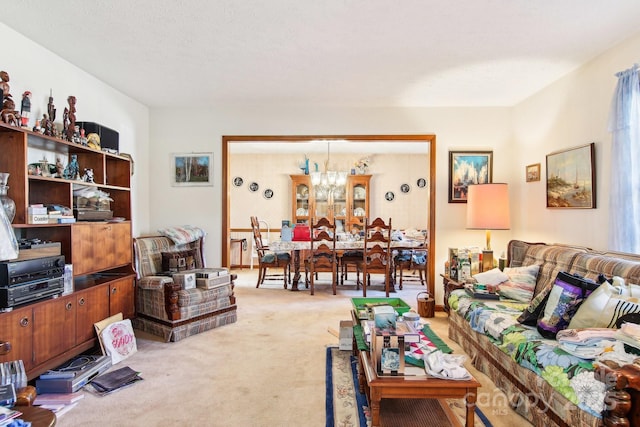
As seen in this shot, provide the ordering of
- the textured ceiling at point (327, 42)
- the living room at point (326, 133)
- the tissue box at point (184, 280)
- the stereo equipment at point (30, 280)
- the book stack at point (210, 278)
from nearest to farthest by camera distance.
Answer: the stereo equipment at point (30, 280)
the textured ceiling at point (327, 42)
the tissue box at point (184, 280)
the book stack at point (210, 278)
the living room at point (326, 133)

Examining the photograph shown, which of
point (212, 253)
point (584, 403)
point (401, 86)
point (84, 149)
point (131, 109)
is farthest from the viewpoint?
point (212, 253)

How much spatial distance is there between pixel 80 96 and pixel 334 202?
5.25 metres

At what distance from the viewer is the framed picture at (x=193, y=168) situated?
15.0 feet

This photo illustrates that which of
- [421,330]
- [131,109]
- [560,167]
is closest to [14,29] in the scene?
[131,109]

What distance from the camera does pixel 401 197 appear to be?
7957mm

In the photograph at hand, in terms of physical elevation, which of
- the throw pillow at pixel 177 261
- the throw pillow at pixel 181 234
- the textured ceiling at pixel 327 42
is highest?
the textured ceiling at pixel 327 42

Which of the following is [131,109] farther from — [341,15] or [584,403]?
[584,403]

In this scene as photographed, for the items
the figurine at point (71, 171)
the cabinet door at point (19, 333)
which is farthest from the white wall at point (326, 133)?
the cabinet door at point (19, 333)

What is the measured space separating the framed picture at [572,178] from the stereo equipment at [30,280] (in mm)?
4126

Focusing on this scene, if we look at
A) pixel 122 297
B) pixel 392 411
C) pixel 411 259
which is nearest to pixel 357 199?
pixel 411 259

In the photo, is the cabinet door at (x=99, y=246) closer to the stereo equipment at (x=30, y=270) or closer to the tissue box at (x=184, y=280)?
the stereo equipment at (x=30, y=270)

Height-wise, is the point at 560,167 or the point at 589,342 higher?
the point at 560,167

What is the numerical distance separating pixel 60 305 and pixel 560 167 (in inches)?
171

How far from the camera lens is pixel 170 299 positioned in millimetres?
3359
